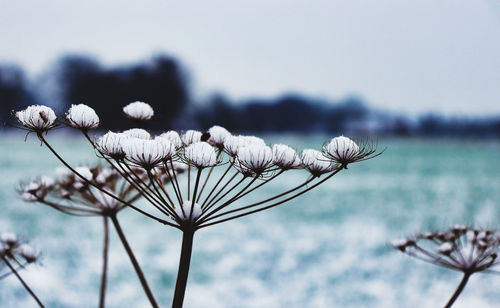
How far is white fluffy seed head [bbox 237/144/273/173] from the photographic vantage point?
1.62 metres

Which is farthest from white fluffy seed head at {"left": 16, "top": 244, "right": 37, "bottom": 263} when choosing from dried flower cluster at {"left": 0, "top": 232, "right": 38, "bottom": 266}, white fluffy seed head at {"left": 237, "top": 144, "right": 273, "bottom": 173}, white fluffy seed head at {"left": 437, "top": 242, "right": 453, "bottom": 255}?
white fluffy seed head at {"left": 437, "top": 242, "right": 453, "bottom": 255}

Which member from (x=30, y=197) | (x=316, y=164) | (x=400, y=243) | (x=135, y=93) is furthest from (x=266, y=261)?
(x=135, y=93)

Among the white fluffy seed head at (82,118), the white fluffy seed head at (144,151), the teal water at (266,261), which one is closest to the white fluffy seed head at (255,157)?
the white fluffy seed head at (144,151)

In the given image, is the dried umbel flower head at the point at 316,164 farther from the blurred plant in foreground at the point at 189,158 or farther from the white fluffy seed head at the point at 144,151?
the white fluffy seed head at the point at 144,151

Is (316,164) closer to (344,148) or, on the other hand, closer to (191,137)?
(344,148)

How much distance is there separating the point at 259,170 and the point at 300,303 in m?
5.55

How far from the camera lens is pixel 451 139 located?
259ft

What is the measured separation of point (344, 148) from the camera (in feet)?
5.68

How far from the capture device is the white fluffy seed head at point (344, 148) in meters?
1.73

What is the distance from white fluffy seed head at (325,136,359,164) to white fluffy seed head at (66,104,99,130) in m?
0.81

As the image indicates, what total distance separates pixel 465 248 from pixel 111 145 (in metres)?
1.96

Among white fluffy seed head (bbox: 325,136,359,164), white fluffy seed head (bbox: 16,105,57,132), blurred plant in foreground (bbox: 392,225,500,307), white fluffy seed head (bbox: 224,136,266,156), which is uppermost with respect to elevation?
white fluffy seed head (bbox: 16,105,57,132)

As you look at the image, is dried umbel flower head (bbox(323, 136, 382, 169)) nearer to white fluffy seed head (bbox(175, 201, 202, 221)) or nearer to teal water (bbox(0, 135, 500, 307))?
white fluffy seed head (bbox(175, 201, 202, 221))

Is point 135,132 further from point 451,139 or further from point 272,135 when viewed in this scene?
point 451,139
